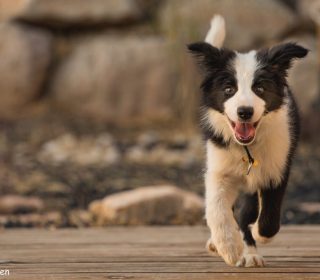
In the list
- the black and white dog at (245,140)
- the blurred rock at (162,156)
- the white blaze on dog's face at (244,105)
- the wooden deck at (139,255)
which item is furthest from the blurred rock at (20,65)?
the white blaze on dog's face at (244,105)

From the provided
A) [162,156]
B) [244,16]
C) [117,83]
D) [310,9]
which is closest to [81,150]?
[162,156]

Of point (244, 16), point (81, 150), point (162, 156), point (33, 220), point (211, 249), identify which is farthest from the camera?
point (244, 16)

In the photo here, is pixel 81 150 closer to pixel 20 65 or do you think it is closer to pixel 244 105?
pixel 20 65

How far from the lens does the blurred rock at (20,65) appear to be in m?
11.7

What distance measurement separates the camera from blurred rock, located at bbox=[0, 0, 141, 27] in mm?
11977

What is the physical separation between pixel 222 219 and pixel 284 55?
34.8 inches

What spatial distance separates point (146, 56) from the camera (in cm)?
1196

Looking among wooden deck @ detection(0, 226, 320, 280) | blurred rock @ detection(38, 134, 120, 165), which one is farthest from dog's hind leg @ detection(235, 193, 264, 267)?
blurred rock @ detection(38, 134, 120, 165)

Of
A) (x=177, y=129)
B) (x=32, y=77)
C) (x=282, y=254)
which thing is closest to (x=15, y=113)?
(x=32, y=77)

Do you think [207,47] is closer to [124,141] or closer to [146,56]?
[124,141]

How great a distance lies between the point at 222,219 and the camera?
14.3 feet

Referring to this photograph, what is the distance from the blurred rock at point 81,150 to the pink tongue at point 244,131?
5.65 meters

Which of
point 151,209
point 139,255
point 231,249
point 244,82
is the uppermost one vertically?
point 244,82

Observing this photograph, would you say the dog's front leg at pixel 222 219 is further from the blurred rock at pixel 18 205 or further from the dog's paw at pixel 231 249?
the blurred rock at pixel 18 205
